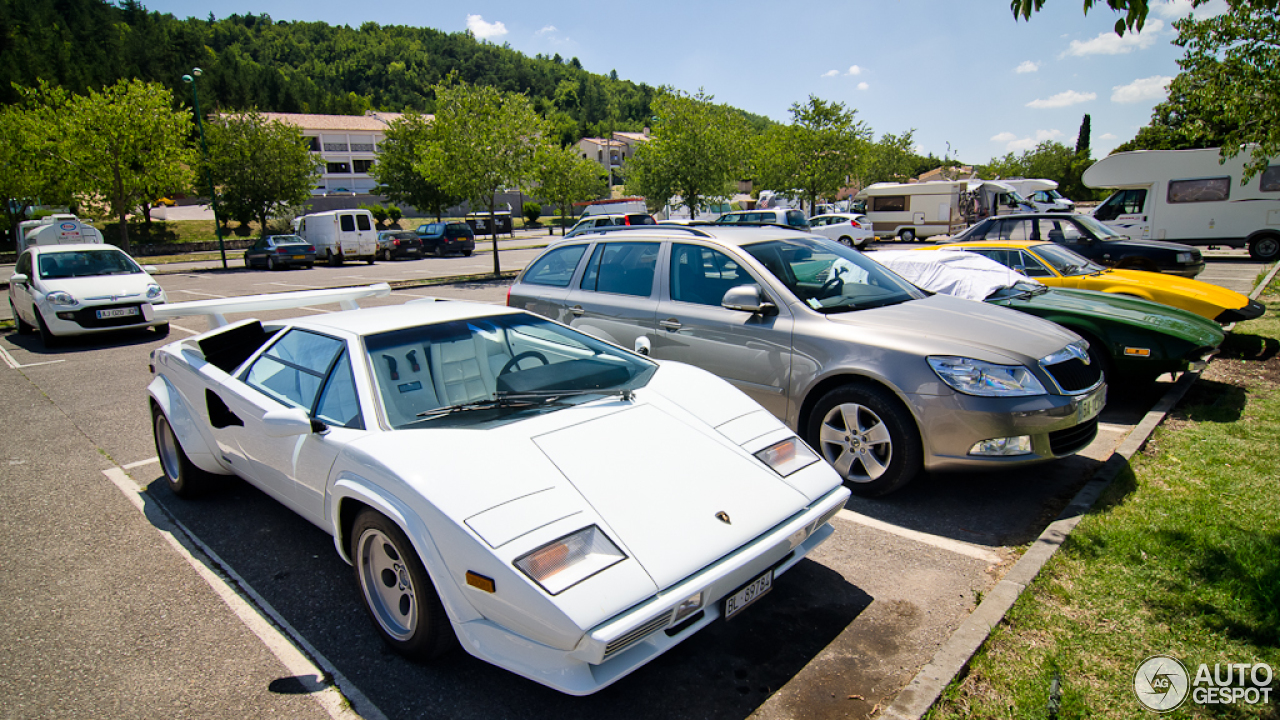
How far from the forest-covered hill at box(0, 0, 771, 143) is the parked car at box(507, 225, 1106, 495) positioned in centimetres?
4674

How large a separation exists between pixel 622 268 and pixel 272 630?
3.62m

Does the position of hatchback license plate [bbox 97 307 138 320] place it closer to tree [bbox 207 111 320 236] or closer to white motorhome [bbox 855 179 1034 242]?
tree [bbox 207 111 320 236]

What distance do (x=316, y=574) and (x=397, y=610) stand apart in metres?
1.01

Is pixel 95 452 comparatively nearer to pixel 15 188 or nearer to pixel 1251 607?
pixel 1251 607

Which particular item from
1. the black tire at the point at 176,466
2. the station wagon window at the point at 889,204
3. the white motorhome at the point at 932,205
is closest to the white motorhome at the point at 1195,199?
the white motorhome at the point at 932,205

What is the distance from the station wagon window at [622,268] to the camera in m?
5.34

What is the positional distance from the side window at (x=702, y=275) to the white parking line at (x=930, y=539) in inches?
70.7

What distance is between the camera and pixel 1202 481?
4.07 metres

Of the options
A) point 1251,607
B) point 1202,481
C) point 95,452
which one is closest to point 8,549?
point 95,452

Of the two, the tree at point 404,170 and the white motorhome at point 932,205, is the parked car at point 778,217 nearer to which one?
the white motorhome at point 932,205

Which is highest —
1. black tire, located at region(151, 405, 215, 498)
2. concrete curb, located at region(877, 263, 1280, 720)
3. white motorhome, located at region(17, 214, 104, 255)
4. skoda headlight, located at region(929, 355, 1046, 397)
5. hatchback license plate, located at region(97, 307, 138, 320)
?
white motorhome, located at region(17, 214, 104, 255)

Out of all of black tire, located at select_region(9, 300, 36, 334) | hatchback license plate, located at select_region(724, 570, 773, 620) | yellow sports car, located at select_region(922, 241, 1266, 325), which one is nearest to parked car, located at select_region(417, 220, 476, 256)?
black tire, located at select_region(9, 300, 36, 334)

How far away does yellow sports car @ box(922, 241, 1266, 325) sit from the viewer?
693 cm

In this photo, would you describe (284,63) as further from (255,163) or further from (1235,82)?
(1235,82)
